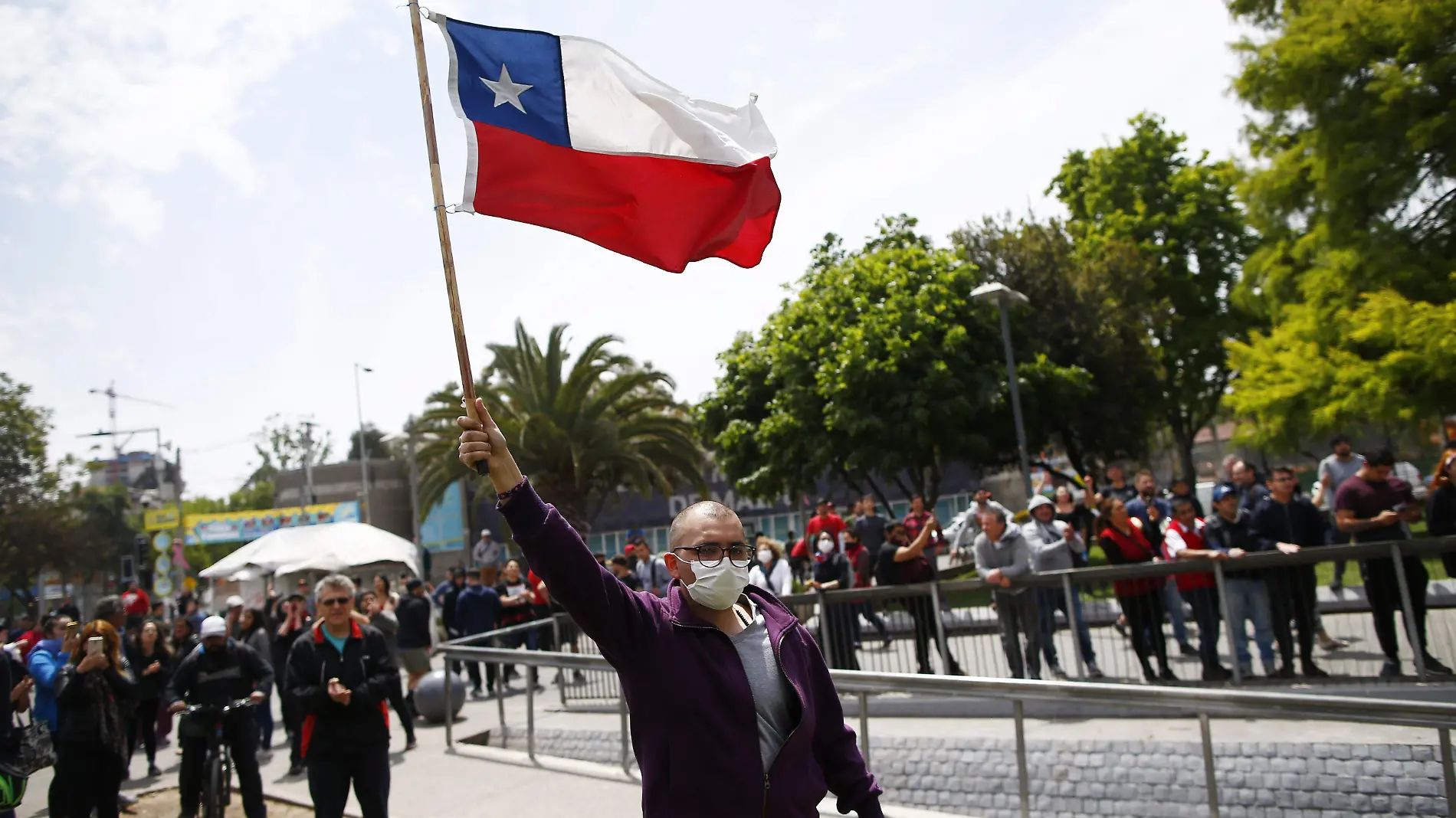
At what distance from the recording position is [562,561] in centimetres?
307

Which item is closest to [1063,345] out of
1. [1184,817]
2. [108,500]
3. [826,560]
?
[826,560]

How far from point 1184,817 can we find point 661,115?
5.40m

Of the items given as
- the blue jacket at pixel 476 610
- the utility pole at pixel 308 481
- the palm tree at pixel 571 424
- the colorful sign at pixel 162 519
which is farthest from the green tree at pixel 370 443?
the blue jacket at pixel 476 610

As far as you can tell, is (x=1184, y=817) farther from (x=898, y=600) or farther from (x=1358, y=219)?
(x=1358, y=219)

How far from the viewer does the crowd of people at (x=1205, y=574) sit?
28.2 feet

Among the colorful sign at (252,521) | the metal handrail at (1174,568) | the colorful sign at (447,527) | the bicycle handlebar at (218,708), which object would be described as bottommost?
the bicycle handlebar at (218,708)

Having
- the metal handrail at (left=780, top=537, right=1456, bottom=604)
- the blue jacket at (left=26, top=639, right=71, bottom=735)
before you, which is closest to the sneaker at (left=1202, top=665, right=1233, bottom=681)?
the metal handrail at (left=780, top=537, right=1456, bottom=604)

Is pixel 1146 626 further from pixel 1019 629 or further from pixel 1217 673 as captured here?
pixel 1019 629

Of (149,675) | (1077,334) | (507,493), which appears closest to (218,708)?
(149,675)

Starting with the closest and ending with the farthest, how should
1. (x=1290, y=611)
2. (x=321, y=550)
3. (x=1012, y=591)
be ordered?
(x=1290, y=611), (x=1012, y=591), (x=321, y=550)

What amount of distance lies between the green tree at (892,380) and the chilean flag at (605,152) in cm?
2090

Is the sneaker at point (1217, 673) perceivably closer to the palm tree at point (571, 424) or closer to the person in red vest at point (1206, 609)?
the person in red vest at point (1206, 609)

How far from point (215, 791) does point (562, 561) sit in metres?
6.87

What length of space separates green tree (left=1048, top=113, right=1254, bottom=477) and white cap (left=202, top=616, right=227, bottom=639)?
30.7 m
